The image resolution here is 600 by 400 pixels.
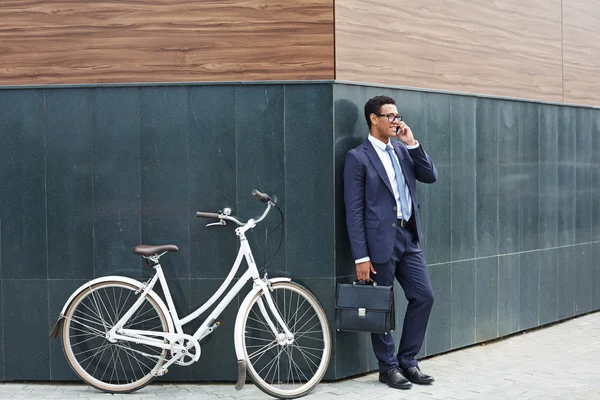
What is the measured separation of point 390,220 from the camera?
678 centimetres

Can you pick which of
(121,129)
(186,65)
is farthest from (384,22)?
(121,129)

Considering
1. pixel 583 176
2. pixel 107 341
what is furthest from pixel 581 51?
pixel 107 341

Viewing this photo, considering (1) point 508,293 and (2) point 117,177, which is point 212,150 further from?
(1) point 508,293

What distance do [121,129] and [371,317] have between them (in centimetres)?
239

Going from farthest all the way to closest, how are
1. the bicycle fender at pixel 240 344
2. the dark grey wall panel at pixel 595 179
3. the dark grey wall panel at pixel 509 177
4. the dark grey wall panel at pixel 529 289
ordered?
the dark grey wall panel at pixel 595 179 → the dark grey wall panel at pixel 529 289 → the dark grey wall panel at pixel 509 177 → the bicycle fender at pixel 240 344

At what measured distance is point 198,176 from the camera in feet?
22.5

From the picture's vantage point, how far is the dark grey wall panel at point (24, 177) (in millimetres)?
6949

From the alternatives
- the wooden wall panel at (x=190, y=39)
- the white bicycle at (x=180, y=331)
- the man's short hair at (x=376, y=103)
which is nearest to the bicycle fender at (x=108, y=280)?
the white bicycle at (x=180, y=331)

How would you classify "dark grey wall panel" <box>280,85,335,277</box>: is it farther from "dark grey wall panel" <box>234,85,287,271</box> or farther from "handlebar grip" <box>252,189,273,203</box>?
"handlebar grip" <box>252,189,273,203</box>

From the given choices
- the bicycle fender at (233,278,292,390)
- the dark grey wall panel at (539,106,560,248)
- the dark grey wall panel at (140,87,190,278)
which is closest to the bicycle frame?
the bicycle fender at (233,278,292,390)

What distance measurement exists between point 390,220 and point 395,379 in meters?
1.21

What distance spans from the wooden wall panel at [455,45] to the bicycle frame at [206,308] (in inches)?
61.6

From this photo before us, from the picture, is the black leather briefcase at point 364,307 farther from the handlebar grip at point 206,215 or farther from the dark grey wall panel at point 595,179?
the dark grey wall panel at point 595,179

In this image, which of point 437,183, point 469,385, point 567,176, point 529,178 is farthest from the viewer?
point 567,176
